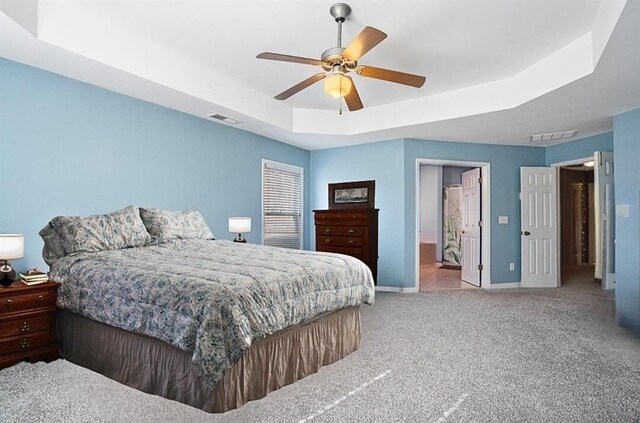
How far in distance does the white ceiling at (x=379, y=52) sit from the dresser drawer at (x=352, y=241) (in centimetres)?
189

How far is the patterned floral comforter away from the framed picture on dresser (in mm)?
2916

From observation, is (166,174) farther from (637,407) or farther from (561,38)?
(637,407)

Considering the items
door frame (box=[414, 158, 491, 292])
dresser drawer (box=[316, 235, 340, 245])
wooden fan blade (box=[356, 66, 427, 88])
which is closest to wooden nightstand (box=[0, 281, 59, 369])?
wooden fan blade (box=[356, 66, 427, 88])

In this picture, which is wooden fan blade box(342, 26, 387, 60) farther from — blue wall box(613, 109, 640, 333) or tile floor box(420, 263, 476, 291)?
tile floor box(420, 263, 476, 291)

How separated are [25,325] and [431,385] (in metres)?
2.94

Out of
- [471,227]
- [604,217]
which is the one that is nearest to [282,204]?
[471,227]

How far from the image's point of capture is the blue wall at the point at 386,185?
219 inches

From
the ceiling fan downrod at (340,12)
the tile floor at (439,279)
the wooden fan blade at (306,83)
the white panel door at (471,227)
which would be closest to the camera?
the ceiling fan downrod at (340,12)

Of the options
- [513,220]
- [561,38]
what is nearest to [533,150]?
[513,220]

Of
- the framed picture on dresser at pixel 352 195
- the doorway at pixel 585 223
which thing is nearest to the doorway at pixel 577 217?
the doorway at pixel 585 223

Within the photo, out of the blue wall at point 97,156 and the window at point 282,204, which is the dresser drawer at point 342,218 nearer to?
the window at point 282,204

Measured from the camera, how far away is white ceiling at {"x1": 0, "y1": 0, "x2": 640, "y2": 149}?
2.67m

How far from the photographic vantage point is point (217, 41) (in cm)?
326

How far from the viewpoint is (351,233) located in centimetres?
540
